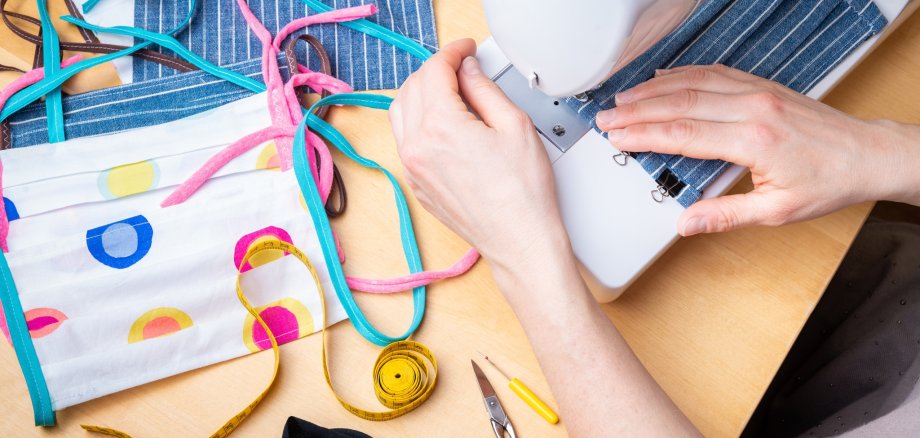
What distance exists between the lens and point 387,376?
897 mm

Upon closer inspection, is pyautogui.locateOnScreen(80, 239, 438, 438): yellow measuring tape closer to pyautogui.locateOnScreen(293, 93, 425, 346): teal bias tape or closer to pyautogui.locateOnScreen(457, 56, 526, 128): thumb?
pyautogui.locateOnScreen(293, 93, 425, 346): teal bias tape

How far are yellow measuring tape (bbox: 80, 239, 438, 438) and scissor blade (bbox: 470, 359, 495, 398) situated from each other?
0.05 meters

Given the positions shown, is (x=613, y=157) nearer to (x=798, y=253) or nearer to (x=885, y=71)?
(x=798, y=253)

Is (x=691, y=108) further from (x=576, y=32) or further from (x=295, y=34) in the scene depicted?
(x=295, y=34)

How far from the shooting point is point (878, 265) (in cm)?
125

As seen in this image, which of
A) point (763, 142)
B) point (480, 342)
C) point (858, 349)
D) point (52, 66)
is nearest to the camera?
point (763, 142)

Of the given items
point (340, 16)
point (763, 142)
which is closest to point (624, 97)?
point (763, 142)

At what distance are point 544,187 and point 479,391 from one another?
284 millimetres

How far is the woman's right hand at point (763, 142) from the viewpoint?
833mm

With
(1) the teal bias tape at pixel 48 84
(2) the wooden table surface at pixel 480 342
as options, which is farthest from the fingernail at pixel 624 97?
(1) the teal bias tape at pixel 48 84

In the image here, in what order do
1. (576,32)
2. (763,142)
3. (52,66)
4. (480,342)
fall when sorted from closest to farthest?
1. (576,32)
2. (763,142)
3. (480,342)
4. (52,66)

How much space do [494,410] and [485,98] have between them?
39 cm

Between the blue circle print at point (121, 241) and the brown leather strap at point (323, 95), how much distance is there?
0.24 meters

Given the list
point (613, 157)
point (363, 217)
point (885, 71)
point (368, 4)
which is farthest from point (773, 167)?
point (368, 4)
